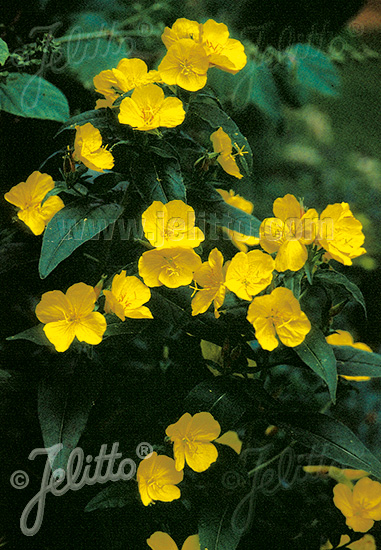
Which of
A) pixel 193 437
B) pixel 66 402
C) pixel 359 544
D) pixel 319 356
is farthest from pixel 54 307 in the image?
pixel 359 544

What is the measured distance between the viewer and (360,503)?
89 cm

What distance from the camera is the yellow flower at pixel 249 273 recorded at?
699mm

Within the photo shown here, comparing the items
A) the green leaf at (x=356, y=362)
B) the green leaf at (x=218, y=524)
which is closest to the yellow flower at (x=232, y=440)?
the green leaf at (x=218, y=524)

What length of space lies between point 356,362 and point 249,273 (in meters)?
0.26

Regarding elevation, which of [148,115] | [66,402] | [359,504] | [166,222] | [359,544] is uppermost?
[148,115]

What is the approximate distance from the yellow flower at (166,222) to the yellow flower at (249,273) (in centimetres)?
7

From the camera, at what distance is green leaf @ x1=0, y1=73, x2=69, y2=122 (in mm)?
1000

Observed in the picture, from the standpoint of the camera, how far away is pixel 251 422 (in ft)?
2.77

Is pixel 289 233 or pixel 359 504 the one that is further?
pixel 359 504

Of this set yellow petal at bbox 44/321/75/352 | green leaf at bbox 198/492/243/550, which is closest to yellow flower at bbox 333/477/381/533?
green leaf at bbox 198/492/243/550

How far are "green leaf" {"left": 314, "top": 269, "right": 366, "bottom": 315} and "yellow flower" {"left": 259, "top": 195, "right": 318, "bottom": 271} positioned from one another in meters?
0.06

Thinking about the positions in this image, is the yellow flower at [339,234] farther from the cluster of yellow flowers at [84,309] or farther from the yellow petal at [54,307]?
the yellow petal at [54,307]

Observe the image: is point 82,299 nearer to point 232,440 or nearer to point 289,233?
point 289,233

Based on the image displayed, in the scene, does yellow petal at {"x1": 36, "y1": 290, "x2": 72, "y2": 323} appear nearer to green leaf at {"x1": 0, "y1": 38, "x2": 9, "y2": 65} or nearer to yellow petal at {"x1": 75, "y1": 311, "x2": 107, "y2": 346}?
yellow petal at {"x1": 75, "y1": 311, "x2": 107, "y2": 346}
